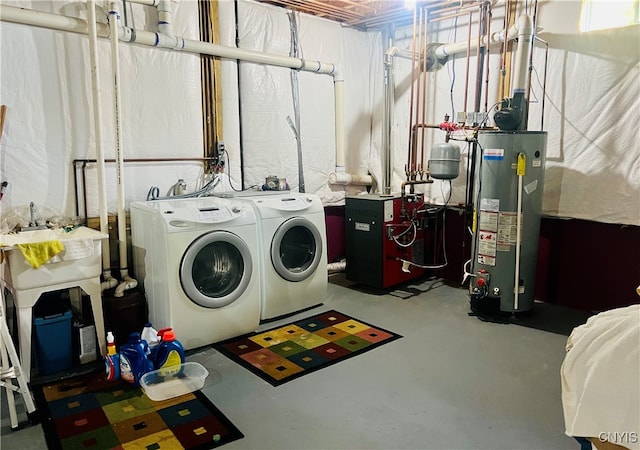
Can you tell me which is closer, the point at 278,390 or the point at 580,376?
the point at 580,376

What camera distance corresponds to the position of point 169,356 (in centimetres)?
263

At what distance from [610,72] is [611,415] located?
295 cm

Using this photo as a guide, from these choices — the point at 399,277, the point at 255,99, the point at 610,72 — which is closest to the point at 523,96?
the point at 610,72

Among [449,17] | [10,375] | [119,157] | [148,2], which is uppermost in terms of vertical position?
[449,17]

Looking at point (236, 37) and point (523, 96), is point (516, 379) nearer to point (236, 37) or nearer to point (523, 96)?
point (523, 96)

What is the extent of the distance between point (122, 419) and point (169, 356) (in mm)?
468

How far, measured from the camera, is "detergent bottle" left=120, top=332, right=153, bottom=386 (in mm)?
2514

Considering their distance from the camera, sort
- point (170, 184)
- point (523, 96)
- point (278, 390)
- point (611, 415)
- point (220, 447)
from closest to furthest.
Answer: point (611, 415)
point (220, 447)
point (278, 390)
point (523, 96)
point (170, 184)

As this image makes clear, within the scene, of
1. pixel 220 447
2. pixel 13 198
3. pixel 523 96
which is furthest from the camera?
pixel 523 96

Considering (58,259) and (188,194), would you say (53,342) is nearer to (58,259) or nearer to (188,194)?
(58,259)

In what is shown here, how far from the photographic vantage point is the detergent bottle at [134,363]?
2514mm

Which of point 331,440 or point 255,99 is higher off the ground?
point 255,99

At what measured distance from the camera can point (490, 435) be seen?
6.86 ft

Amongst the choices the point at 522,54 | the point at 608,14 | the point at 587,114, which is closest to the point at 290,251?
the point at 522,54
